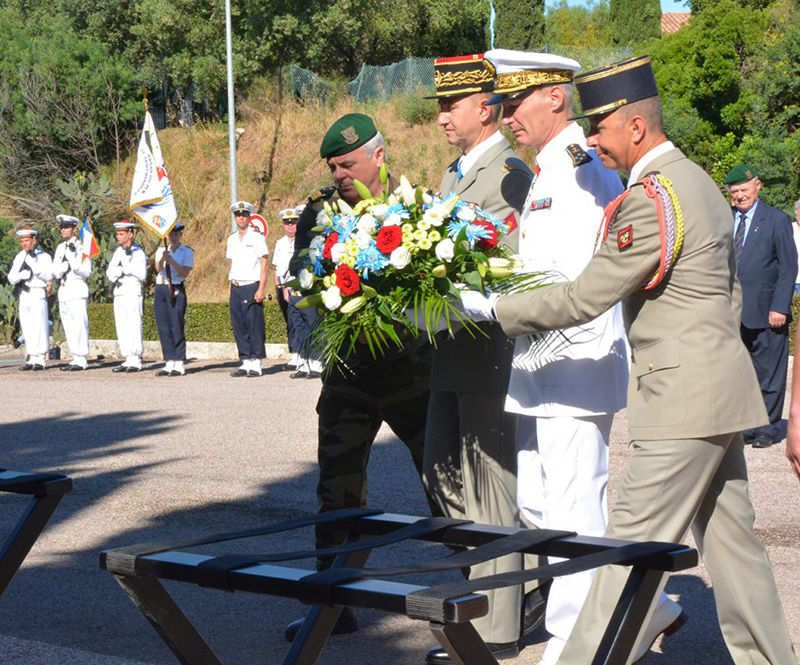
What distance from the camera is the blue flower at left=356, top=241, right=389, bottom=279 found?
3.98 meters

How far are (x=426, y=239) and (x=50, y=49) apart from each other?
35147 millimetres

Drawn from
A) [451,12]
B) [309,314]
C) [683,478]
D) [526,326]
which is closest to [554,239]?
[526,326]

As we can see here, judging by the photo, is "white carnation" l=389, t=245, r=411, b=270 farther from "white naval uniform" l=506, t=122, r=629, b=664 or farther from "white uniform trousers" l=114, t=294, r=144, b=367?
"white uniform trousers" l=114, t=294, r=144, b=367

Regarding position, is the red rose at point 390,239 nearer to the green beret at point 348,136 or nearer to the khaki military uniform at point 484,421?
the khaki military uniform at point 484,421

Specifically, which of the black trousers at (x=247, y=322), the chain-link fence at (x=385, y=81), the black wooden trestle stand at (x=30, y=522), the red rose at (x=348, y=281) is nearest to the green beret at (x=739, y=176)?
the red rose at (x=348, y=281)

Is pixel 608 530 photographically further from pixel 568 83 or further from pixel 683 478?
pixel 568 83

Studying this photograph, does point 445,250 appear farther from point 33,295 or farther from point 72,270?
point 33,295

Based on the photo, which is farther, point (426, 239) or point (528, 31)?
point (528, 31)

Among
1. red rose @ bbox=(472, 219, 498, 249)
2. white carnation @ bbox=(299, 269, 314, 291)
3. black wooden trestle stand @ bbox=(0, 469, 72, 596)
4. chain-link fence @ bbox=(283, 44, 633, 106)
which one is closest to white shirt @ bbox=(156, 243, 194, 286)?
white carnation @ bbox=(299, 269, 314, 291)

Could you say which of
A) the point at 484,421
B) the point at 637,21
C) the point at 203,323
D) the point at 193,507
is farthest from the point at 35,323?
the point at 637,21

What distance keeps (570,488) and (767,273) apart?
5.98 metres

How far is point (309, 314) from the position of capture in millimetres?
15852

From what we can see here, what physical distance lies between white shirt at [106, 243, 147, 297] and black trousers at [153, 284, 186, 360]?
3.86ft

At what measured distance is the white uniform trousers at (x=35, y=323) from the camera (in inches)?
738
